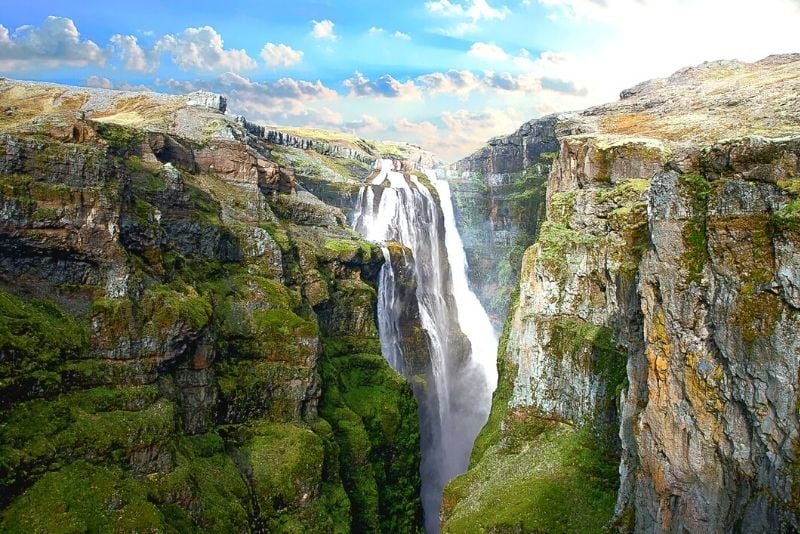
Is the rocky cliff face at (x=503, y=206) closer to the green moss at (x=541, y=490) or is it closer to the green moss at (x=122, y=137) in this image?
the green moss at (x=541, y=490)

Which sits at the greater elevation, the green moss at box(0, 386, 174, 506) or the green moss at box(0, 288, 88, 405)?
the green moss at box(0, 288, 88, 405)

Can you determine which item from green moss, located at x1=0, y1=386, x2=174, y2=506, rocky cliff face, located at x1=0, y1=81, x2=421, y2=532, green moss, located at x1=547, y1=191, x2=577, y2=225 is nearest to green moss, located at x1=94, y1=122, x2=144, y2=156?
rocky cliff face, located at x1=0, y1=81, x2=421, y2=532

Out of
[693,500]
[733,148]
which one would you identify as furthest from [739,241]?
[693,500]

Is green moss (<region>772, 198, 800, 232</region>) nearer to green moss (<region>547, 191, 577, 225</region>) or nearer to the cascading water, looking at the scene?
green moss (<region>547, 191, 577, 225</region>)

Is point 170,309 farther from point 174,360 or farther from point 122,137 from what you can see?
point 122,137

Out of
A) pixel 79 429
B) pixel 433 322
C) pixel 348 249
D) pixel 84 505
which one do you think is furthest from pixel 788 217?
pixel 433 322

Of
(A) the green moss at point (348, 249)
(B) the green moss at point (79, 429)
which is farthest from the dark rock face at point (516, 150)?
(B) the green moss at point (79, 429)

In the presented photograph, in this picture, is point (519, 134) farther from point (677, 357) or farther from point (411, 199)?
point (677, 357)
